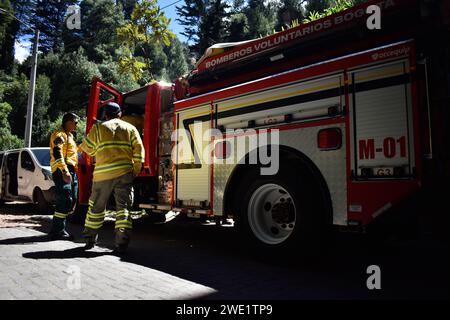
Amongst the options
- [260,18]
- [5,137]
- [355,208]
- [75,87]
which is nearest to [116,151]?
[355,208]

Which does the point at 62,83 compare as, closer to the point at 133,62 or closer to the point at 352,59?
the point at 133,62

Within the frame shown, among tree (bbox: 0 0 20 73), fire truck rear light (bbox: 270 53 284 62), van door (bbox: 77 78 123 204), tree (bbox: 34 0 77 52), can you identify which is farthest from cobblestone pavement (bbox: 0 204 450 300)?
tree (bbox: 34 0 77 52)

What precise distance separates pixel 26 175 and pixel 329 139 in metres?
8.27

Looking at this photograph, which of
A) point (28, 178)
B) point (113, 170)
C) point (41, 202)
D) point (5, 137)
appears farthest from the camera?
point (5, 137)

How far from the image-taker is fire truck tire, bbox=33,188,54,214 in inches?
349

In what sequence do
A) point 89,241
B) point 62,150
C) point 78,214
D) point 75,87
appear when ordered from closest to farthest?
1. point 89,241
2. point 62,150
3. point 78,214
4. point 75,87

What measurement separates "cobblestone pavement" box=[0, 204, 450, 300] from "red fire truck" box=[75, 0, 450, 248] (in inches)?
19.6

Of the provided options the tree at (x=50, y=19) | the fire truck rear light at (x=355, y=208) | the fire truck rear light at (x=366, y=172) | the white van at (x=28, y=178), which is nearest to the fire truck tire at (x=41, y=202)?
the white van at (x=28, y=178)

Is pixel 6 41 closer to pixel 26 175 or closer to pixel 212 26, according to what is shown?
pixel 212 26

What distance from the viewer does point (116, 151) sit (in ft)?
15.5

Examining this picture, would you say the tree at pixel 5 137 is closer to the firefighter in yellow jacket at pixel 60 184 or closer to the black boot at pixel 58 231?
the firefighter in yellow jacket at pixel 60 184

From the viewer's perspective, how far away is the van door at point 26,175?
9117mm

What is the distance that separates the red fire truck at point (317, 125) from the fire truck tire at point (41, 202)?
4.81m

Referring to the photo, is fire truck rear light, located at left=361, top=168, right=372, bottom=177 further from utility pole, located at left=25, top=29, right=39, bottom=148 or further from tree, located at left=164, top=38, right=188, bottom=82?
tree, located at left=164, top=38, right=188, bottom=82
